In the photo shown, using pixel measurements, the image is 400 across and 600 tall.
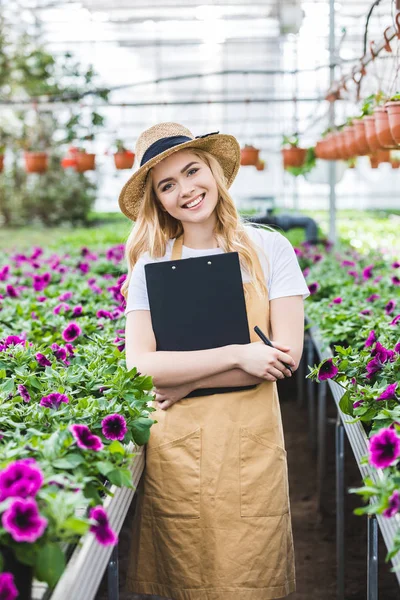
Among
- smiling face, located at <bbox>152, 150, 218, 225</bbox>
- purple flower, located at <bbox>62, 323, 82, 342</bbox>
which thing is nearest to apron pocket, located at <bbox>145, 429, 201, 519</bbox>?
smiling face, located at <bbox>152, 150, 218, 225</bbox>

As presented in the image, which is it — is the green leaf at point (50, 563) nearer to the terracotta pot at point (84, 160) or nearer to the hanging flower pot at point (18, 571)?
the hanging flower pot at point (18, 571)

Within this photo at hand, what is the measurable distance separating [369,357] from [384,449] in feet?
2.29

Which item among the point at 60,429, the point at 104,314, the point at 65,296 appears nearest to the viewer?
the point at 60,429

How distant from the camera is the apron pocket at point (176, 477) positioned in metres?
1.74

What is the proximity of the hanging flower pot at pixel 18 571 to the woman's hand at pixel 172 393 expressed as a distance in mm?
716

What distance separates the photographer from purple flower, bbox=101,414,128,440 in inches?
57.8

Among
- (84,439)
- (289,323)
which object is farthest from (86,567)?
(289,323)

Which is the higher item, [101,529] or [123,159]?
[123,159]

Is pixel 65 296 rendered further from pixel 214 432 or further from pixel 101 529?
pixel 101 529

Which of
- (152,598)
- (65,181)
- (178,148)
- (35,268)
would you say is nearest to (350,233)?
(35,268)

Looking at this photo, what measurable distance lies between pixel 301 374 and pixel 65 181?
39.3 ft

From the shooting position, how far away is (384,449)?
1.25 m

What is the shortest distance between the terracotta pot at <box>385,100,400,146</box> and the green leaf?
1.80 m

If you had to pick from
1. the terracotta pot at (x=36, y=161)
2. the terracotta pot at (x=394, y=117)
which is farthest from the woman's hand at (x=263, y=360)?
the terracotta pot at (x=36, y=161)
